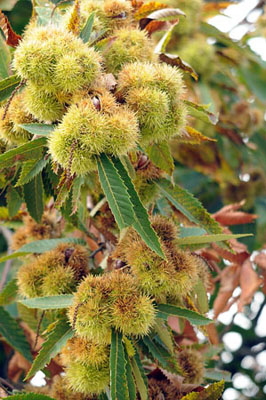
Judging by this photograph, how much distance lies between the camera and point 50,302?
1604 millimetres

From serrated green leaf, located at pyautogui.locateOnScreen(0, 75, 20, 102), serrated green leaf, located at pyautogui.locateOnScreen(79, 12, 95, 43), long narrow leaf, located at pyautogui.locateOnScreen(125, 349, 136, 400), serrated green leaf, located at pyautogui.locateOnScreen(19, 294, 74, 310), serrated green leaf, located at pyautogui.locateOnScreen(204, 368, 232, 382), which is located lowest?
serrated green leaf, located at pyautogui.locateOnScreen(204, 368, 232, 382)

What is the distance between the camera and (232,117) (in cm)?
351

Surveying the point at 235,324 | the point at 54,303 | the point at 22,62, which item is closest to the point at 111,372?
the point at 54,303

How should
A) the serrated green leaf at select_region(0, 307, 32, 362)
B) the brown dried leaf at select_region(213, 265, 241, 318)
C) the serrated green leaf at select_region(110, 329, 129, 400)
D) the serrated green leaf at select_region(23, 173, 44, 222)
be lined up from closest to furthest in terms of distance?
the serrated green leaf at select_region(110, 329, 129, 400), the serrated green leaf at select_region(23, 173, 44, 222), the serrated green leaf at select_region(0, 307, 32, 362), the brown dried leaf at select_region(213, 265, 241, 318)

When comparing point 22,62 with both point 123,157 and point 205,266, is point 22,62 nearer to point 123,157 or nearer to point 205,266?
point 123,157

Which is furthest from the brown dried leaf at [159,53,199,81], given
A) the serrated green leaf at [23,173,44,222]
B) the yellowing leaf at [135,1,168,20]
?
the serrated green leaf at [23,173,44,222]

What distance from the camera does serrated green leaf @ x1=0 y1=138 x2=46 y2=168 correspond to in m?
1.55

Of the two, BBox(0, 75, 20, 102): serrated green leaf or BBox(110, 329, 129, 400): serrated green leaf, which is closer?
BBox(110, 329, 129, 400): serrated green leaf

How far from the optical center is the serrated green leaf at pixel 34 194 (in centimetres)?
190

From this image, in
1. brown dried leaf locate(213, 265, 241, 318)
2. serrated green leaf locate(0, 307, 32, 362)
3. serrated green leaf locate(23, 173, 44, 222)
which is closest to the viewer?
serrated green leaf locate(23, 173, 44, 222)

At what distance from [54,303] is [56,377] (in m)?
0.41

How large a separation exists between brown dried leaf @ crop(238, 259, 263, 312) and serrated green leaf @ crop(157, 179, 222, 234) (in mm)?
657

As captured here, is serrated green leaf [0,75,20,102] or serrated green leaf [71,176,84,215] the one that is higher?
serrated green leaf [0,75,20,102]

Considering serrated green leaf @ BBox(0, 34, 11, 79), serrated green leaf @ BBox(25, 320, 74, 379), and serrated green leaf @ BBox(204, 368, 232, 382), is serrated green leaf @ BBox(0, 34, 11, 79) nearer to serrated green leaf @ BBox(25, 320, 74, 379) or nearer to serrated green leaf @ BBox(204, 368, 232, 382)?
serrated green leaf @ BBox(25, 320, 74, 379)
